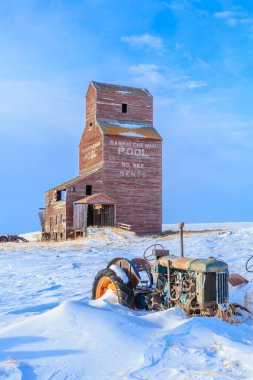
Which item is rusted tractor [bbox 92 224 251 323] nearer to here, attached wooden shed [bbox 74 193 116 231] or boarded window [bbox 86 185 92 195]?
attached wooden shed [bbox 74 193 116 231]

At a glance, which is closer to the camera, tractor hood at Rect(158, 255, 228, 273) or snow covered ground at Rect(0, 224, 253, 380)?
snow covered ground at Rect(0, 224, 253, 380)

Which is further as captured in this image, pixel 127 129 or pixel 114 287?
pixel 127 129

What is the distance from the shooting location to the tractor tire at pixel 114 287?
24.9 feet

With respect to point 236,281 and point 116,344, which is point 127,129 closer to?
point 236,281

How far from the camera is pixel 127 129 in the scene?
118 feet

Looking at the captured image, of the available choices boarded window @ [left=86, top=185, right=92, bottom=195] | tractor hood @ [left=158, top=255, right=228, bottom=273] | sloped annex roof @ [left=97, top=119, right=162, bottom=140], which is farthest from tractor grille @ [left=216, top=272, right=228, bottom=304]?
sloped annex roof @ [left=97, top=119, right=162, bottom=140]

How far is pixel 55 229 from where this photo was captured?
3672cm

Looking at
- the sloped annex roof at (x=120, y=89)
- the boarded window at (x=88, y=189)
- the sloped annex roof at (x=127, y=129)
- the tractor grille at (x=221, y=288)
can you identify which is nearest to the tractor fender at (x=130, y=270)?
the tractor grille at (x=221, y=288)

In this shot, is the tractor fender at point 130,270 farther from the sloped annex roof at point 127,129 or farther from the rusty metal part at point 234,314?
the sloped annex roof at point 127,129

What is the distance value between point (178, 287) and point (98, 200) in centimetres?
2517

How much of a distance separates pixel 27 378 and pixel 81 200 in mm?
28744

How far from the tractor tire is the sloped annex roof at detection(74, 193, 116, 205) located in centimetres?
2364

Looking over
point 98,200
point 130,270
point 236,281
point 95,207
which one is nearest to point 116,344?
point 130,270

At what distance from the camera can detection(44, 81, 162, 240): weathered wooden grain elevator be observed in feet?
111
